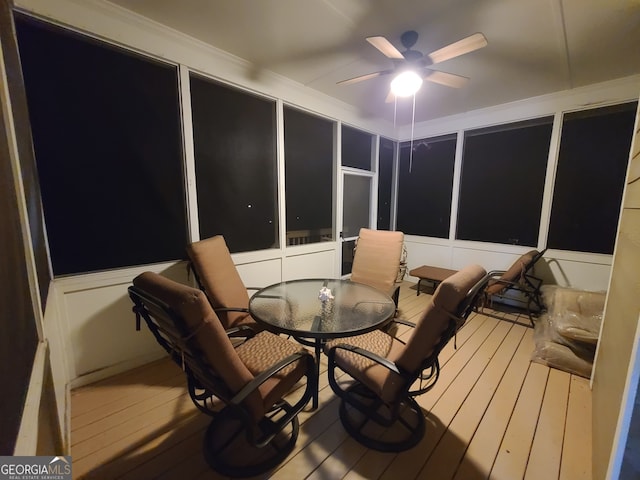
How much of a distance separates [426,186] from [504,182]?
1.09m

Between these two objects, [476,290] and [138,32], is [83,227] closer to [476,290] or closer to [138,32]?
[138,32]

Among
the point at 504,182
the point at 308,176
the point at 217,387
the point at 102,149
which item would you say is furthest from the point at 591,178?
the point at 102,149

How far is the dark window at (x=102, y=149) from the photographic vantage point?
165 cm

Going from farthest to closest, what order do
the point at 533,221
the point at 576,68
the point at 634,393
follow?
1. the point at 533,221
2. the point at 576,68
3. the point at 634,393

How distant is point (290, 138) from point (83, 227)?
6.94 ft

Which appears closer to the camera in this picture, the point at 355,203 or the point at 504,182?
the point at 504,182

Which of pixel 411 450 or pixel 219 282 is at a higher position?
pixel 219 282

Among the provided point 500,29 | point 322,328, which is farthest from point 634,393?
point 500,29

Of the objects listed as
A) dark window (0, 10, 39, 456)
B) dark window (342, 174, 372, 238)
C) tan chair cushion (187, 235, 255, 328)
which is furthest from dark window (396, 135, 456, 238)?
dark window (0, 10, 39, 456)

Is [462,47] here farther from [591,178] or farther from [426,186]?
[426,186]

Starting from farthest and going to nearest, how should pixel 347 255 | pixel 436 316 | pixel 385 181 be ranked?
pixel 385 181 < pixel 347 255 < pixel 436 316

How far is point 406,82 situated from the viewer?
Result: 210 cm

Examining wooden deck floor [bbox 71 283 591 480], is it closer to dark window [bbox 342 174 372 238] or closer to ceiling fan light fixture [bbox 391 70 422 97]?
dark window [bbox 342 174 372 238]

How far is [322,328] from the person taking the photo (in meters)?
1.45
